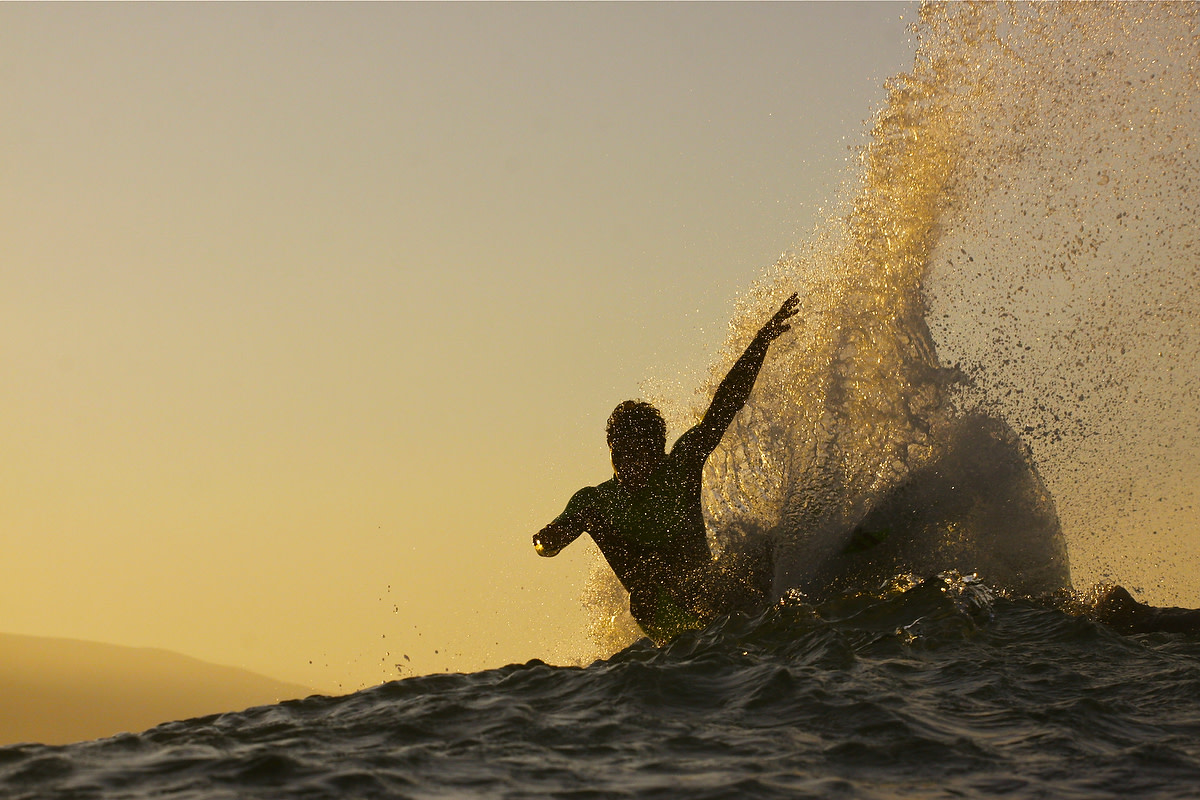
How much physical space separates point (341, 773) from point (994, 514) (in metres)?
7.33

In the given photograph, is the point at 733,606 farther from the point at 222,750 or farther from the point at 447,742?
the point at 222,750

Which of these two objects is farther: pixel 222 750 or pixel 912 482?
pixel 912 482

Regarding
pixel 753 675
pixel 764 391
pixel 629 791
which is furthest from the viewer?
pixel 764 391

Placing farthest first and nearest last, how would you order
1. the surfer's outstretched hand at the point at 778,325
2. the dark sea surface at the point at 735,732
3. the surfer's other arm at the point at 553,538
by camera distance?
the surfer's outstretched hand at the point at 778,325
the surfer's other arm at the point at 553,538
the dark sea surface at the point at 735,732

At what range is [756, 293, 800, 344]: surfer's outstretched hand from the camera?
24.6 feet

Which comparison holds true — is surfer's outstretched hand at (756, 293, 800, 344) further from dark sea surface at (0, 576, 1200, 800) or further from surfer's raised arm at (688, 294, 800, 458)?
dark sea surface at (0, 576, 1200, 800)

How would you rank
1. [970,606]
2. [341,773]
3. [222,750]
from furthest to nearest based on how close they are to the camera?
[970,606], [222,750], [341,773]

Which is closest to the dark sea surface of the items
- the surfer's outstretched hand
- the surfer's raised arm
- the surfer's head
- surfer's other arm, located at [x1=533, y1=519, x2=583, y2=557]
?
surfer's other arm, located at [x1=533, y1=519, x2=583, y2=557]

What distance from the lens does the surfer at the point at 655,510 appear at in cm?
714

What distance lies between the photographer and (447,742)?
14.1 feet

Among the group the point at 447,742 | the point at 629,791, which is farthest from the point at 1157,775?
the point at 447,742

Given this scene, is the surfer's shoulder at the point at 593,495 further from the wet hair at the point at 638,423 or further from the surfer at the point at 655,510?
the wet hair at the point at 638,423

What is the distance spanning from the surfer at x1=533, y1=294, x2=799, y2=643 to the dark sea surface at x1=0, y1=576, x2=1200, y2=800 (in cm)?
116

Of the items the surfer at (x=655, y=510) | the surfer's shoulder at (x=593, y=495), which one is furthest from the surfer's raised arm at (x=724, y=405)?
the surfer's shoulder at (x=593, y=495)
